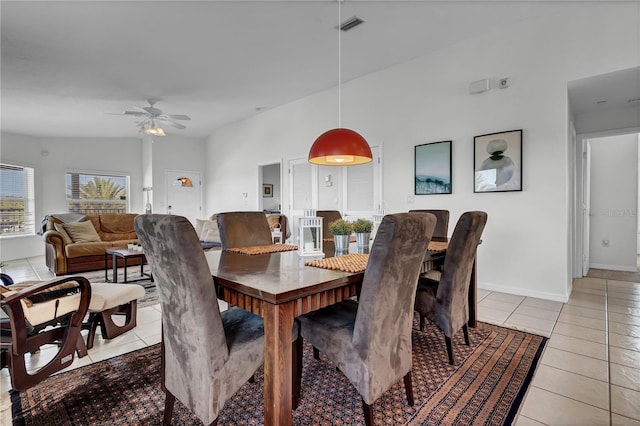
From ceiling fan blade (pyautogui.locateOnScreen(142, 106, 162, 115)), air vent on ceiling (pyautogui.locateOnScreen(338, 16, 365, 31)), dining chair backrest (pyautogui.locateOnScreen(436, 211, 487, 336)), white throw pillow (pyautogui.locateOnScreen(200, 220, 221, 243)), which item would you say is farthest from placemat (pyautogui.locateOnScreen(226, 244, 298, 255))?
ceiling fan blade (pyautogui.locateOnScreen(142, 106, 162, 115))

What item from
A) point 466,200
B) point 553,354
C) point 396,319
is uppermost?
point 466,200

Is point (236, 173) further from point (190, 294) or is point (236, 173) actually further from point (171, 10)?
point (190, 294)

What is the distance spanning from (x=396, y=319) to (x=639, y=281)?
484cm

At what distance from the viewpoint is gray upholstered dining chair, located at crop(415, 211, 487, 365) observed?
1884 mm

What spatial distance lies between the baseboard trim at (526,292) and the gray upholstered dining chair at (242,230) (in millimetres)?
2836

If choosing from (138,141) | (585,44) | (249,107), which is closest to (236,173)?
(249,107)

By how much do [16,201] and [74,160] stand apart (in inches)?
53.4

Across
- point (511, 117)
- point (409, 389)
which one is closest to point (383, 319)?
point (409, 389)

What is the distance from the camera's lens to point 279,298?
1102 millimetres

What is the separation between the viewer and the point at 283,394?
1.17m

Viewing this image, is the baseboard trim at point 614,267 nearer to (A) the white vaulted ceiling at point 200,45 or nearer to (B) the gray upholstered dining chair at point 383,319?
(A) the white vaulted ceiling at point 200,45

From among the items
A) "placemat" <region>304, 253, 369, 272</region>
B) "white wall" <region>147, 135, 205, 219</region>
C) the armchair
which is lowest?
the armchair

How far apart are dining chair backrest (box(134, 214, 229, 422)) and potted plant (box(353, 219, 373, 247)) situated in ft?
3.83

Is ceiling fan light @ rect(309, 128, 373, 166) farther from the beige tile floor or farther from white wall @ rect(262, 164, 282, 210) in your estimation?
white wall @ rect(262, 164, 282, 210)
